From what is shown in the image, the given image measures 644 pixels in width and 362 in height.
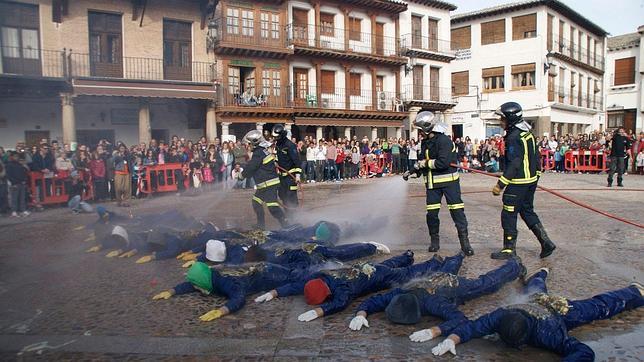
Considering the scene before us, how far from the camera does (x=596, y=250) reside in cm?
679

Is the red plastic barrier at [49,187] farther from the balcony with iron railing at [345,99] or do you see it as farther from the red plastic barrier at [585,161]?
the red plastic barrier at [585,161]

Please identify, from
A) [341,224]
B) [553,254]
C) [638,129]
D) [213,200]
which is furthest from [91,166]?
[638,129]

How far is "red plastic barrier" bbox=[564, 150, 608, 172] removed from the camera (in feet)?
71.7

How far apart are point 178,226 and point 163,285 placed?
2.26 meters

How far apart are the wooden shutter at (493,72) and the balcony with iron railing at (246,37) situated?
17540 mm

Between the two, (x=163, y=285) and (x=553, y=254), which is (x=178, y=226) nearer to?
(x=163, y=285)

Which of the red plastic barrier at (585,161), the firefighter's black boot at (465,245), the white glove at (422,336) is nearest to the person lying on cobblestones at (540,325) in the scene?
the white glove at (422,336)

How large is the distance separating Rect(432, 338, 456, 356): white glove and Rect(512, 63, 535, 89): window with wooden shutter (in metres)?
35.4

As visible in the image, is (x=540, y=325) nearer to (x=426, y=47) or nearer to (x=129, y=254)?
(x=129, y=254)

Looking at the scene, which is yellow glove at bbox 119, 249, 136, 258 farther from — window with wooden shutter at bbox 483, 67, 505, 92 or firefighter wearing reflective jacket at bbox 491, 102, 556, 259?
window with wooden shutter at bbox 483, 67, 505, 92

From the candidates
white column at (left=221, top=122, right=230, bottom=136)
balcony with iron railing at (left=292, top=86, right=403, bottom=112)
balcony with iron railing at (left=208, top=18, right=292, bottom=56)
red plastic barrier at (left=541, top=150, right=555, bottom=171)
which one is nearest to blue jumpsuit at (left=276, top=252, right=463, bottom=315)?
white column at (left=221, top=122, right=230, bottom=136)

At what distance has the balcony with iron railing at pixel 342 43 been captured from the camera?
2672cm

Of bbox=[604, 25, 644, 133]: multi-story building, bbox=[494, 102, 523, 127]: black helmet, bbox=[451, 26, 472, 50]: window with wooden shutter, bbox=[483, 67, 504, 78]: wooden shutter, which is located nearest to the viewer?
bbox=[494, 102, 523, 127]: black helmet

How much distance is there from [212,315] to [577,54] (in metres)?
43.0
